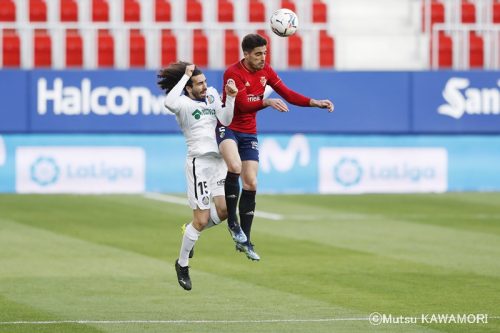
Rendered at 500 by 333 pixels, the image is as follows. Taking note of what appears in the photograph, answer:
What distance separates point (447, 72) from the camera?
2580 centimetres

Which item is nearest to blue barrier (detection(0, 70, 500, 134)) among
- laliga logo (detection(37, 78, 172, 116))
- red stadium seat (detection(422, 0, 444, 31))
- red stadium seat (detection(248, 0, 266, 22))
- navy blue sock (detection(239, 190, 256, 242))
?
laliga logo (detection(37, 78, 172, 116))

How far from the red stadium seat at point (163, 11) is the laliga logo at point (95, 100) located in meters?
2.38

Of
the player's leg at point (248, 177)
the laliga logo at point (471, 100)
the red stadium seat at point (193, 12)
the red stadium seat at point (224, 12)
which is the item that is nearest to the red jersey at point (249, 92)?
the player's leg at point (248, 177)

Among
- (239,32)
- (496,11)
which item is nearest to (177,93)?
(239,32)

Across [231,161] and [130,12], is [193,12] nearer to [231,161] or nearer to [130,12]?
[130,12]

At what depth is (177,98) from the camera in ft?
40.7

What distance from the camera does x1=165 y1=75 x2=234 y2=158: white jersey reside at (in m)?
12.4

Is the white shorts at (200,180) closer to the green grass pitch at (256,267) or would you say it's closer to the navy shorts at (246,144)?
the navy shorts at (246,144)

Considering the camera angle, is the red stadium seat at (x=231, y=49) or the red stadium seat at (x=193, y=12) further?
the red stadium seat at (x=193, y=12)

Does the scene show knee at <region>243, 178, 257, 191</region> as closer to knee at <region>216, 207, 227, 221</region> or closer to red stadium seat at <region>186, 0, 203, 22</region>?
knee at <region>216, 207, 227, 221</region>

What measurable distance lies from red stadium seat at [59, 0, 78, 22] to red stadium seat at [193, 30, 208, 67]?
8.04 feet

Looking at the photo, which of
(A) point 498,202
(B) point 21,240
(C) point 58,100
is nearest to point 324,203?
(A) point 498,202

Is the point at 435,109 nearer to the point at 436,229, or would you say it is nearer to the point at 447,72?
the point at 447,72

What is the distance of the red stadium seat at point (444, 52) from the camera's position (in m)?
27.2
